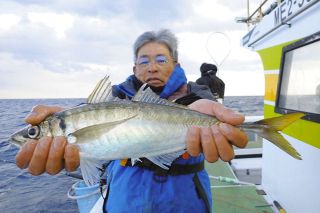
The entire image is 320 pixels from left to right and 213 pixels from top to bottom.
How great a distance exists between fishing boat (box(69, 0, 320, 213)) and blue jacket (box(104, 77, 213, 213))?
5.40 ft

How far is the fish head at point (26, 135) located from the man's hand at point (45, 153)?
0.14 feet

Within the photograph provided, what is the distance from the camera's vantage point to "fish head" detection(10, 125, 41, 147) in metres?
2.84

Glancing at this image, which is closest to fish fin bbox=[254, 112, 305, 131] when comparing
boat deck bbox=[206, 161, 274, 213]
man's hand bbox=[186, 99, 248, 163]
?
man's hand bbox=[186, 99, 248, 163]

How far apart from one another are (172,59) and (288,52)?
2.04 meters

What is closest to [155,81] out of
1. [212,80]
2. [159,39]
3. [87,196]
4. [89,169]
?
[159,39]

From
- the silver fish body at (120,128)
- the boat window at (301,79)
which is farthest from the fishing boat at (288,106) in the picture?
the silver fish body at (120,128)

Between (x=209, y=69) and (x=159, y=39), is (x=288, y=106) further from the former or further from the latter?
(x=209, y=69)

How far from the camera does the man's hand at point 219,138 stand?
275 centimetres

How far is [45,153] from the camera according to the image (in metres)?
2.79

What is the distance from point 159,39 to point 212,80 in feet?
16.6

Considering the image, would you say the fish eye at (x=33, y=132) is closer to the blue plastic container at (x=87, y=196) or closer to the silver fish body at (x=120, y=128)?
the silver fish body at (x=120, y=128)

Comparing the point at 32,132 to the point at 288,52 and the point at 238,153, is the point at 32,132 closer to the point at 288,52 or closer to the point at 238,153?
the point at 288,52

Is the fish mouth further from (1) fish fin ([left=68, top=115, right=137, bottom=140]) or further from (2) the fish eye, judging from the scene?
(2) the fish eye

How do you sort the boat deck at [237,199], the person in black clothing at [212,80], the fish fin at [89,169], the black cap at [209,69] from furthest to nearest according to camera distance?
the black cap at [209,69], the person in black clothing at [212,80], the boat deck at [237,199], the fish fin at [89,169]
